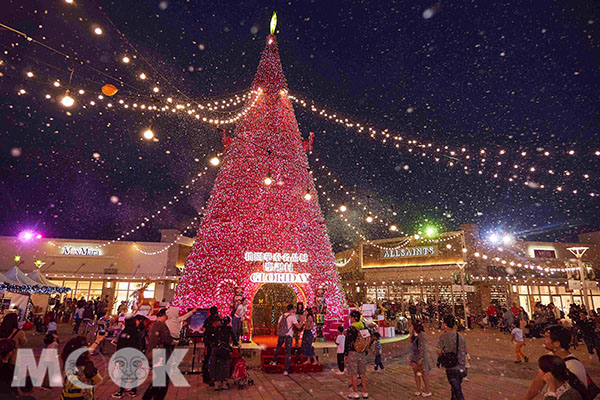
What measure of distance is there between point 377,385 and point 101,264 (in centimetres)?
2565

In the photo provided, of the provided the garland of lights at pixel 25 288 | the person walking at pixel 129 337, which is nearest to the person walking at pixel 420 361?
the person walking at pixel 129 337

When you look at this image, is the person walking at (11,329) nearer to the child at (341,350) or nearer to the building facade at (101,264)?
the child at (341,350)

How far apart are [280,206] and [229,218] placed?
2000mm

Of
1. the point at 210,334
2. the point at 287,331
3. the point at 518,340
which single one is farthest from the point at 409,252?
the point at 210,334

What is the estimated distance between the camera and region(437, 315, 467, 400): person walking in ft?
16.9

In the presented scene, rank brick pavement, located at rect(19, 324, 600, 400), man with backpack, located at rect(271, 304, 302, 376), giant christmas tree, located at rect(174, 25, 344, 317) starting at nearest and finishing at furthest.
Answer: brick pavement, located at rect(19, 324, 600, 400) → man with backpack, located at rect(271, 304, 302, 376) → giant christmas tree, located at rect(174, 25, 344, 317)

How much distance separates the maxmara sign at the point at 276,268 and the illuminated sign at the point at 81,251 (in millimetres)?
20266

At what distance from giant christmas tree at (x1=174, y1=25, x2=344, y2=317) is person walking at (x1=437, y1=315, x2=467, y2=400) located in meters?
6.68

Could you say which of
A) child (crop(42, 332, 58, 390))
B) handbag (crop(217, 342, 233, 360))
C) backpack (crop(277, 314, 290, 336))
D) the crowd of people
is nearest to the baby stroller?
the crowd of people

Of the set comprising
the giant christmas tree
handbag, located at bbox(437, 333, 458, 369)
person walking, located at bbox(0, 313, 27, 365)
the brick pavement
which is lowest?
the brick pavement

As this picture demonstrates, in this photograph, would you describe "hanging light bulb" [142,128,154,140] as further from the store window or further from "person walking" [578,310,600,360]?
the store window

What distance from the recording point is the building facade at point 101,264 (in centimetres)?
2536

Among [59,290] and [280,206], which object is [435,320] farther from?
[59,290]

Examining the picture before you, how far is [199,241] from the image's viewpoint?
40.5 ft
